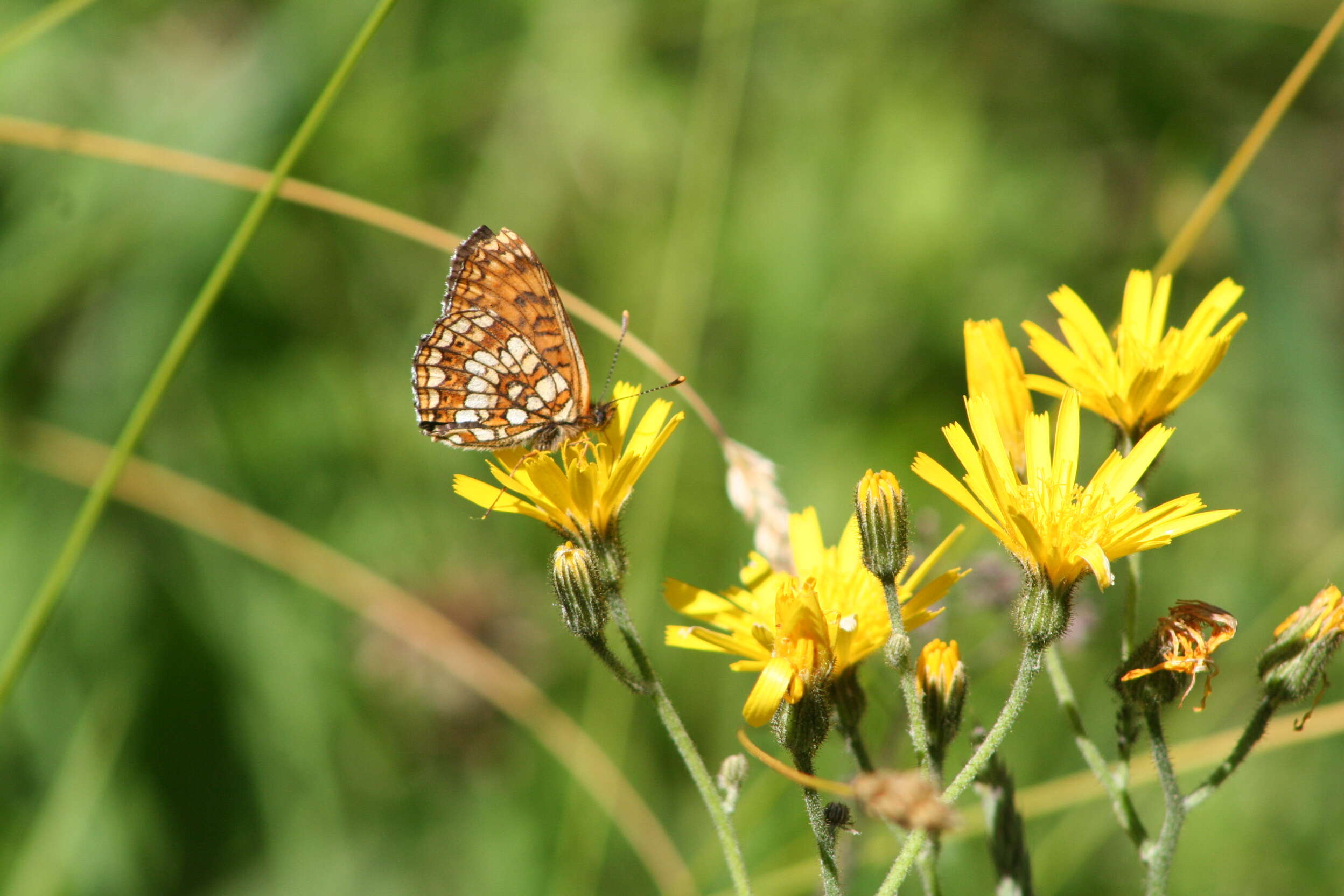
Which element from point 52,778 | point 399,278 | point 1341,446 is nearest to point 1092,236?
point 1341,446

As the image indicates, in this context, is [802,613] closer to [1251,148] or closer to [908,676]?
[908,676]

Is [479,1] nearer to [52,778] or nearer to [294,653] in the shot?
[294,653]

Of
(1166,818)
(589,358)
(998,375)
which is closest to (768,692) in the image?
(1166,818)

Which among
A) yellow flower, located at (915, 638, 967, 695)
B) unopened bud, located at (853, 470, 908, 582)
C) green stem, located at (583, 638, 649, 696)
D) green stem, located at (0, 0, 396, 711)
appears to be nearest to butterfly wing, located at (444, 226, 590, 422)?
green stem, located at (0, 0, 396, 711)

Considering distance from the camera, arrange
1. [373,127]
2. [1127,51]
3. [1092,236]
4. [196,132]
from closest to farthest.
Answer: [196,132] < [1127,51] < [373,127] < [1092,236]

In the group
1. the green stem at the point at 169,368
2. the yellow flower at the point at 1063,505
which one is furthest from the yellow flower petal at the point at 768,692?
the green stem at the point at 169,368

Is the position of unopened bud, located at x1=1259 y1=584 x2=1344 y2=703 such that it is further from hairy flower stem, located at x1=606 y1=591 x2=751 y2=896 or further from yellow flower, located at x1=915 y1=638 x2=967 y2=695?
hairy flower stem, located at x1=606 y1=591 x2=751 y2=896
